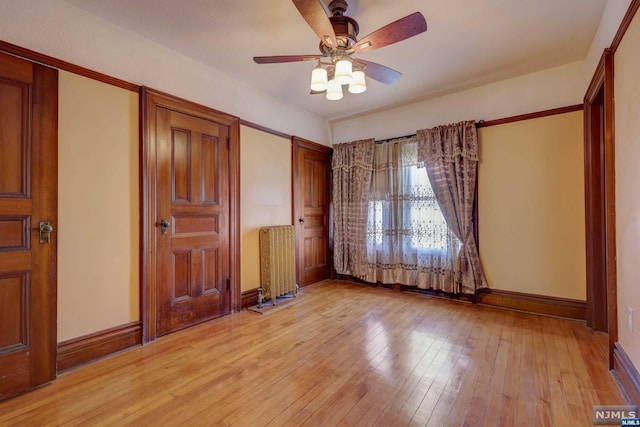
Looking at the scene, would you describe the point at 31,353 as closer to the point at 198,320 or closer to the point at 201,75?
the point at 198,320

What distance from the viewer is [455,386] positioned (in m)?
1.82

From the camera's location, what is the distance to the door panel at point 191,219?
A: 8.65 feet

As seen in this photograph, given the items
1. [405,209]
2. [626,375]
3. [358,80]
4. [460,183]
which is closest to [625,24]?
[358,80]

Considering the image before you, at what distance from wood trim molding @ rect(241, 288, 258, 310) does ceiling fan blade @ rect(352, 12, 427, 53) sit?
2.72 m

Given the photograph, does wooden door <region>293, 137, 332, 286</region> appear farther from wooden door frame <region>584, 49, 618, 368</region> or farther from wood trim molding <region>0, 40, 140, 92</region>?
wooden door frame <region>584, 49, 618, 368</region>

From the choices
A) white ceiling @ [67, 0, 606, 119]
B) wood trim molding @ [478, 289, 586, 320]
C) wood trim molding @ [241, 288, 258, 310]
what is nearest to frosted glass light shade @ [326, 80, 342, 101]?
white ceiling @ [67, 0, 606, 119]

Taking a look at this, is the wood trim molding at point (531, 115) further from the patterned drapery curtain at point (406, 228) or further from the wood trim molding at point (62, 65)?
the wood trim molding at point (62, 65)

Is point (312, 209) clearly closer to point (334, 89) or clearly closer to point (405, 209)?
point (405, 209)

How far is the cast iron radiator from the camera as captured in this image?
3463 millimetres

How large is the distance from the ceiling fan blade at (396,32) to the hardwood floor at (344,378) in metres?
2.21

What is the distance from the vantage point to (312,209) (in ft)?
14.6

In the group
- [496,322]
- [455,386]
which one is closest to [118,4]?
[455,386]

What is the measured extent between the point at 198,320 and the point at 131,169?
1.55 m

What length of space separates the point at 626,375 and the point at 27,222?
12.3 ft
